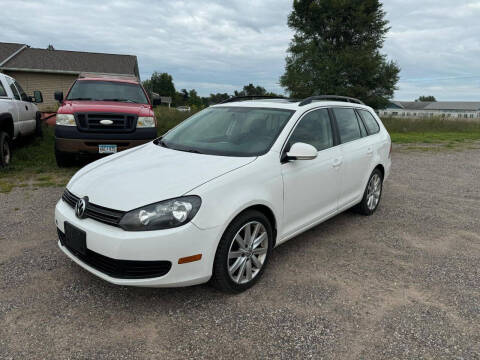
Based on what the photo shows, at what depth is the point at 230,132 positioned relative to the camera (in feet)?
12.3

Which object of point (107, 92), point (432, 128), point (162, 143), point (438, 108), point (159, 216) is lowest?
Result: point (159, 216)

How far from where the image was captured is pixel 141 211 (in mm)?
2535

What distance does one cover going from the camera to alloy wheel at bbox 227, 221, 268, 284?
9.54ft

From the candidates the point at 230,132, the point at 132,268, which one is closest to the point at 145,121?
the point at 230,132

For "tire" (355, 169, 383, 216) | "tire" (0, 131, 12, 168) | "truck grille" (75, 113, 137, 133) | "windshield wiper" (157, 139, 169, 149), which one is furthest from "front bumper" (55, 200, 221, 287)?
"tire" (0, 131, 12, 168)

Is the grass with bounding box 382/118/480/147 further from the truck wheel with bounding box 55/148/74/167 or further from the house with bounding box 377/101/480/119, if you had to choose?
the house with bounding box 377/101/480/119

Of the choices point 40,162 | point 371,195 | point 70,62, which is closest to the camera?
point 371,195

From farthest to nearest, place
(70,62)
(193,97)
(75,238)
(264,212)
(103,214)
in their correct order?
(193,97)
(70,62)
(264,212)
(75,238)
(103,214)

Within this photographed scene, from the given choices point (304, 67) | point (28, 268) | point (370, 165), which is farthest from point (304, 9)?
point (28, 268)

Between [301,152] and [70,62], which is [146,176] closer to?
[301,152]

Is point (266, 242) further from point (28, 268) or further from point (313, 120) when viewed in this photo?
point (28, 268)

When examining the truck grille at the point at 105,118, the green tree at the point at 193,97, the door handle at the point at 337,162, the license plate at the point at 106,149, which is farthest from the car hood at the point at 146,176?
the green tree at the point at 193,97

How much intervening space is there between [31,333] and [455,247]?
14.1 feet

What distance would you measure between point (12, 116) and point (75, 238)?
6239 mm
